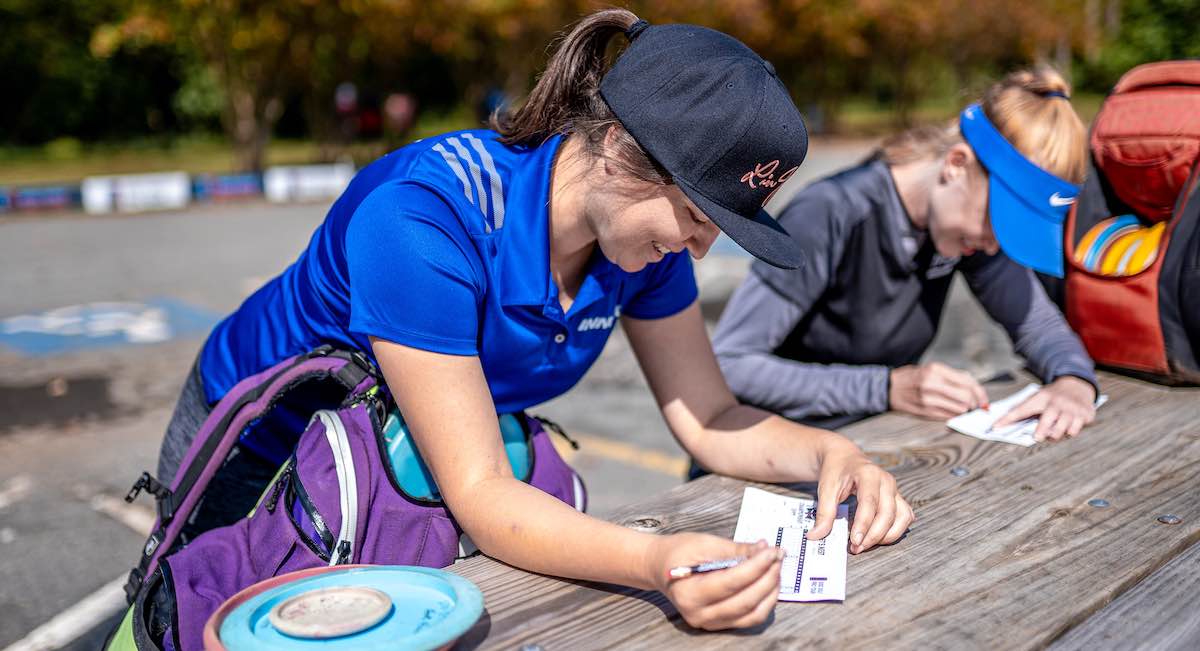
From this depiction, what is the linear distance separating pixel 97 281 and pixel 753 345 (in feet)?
25.9

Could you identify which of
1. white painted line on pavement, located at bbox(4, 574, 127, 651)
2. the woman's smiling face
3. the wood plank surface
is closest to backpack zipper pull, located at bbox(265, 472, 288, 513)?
the woman's smiling face

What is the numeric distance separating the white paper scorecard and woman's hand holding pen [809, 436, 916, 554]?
0.03m

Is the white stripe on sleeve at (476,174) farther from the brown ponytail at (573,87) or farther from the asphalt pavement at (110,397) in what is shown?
the asphalt pavement at (110,397)

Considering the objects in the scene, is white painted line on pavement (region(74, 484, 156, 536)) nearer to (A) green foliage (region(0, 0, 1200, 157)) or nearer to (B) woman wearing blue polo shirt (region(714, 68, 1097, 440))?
(B) woman wearing blue polo shirt (region(714, 68, 1097, 440))

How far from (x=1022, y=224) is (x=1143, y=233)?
2.22 ft

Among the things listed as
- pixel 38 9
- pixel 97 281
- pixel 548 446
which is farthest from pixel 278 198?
pixel 548 446

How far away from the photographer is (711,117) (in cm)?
158

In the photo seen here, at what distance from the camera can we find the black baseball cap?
5.20ft

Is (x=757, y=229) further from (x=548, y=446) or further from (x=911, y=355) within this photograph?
(x=911, y=355)

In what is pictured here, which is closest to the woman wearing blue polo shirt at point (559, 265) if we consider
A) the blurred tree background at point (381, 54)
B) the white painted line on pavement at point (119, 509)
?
the white painted line on pavement at point (119, 509)

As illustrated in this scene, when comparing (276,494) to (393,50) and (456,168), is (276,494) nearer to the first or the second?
(456,168)

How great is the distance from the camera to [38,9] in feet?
79.8

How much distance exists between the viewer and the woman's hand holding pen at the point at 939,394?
240cm

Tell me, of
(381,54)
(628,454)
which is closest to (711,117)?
(628,454)
